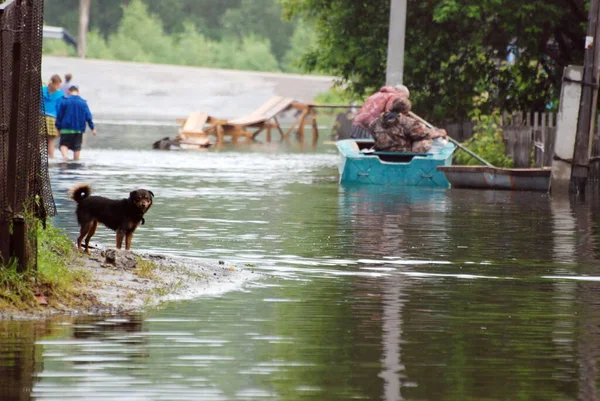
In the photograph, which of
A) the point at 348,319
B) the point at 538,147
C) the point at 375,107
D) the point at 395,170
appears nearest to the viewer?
the point at 348,319

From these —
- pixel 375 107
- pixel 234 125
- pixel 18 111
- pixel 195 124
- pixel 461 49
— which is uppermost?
pixel 461 49

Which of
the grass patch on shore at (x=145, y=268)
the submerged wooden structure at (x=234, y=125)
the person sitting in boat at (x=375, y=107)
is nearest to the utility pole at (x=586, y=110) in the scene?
the person sitting in boat at (x=375, y=107)

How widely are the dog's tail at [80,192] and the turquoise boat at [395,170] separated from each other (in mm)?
13411

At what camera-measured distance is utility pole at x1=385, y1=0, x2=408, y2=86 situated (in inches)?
1241

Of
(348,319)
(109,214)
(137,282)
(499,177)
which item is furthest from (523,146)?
(348,319)

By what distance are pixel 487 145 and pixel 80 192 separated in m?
18.3

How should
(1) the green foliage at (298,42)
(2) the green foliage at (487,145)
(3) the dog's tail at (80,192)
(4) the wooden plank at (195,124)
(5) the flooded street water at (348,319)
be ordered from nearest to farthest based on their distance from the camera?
1. (5) the flooded street water at (348,319)
2. (3) the dog's tail at (80,192)
3. (2) the green foliage at (487,145)
4. (4) the wooden plank at (195,124)
5. (1) the green foliage at (298,42)

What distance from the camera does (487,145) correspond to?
3150 centimetres

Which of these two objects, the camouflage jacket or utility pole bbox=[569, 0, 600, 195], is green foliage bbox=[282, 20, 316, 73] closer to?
the camouflage jacket

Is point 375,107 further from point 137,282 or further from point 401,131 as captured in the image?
point 137,282

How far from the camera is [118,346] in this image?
31.2 ft

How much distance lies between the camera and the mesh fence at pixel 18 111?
36.3 feet

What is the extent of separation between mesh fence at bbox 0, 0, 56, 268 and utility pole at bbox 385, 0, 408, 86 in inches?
794

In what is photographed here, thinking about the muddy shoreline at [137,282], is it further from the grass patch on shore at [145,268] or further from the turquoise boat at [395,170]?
the turquoise boat at [395,170]
